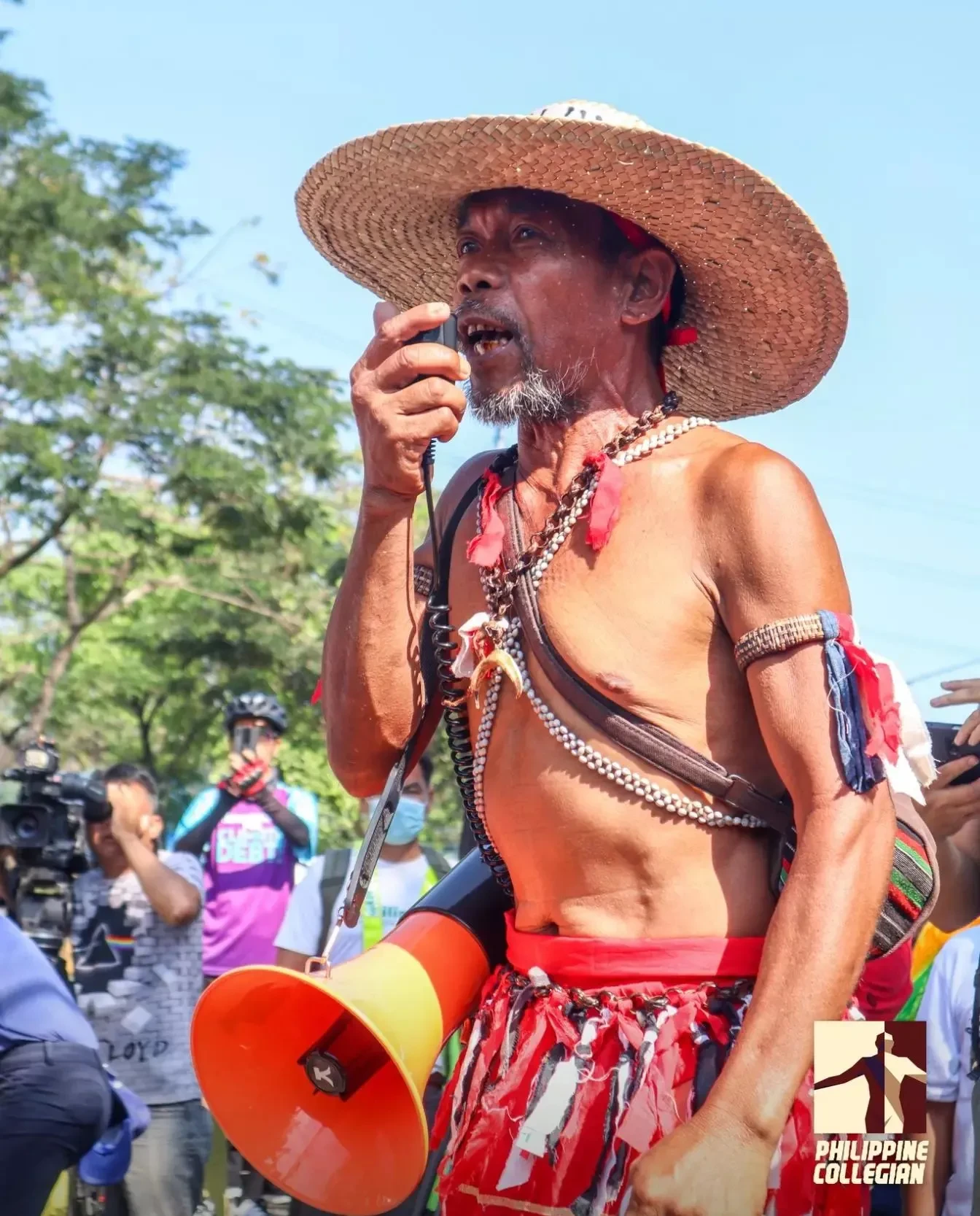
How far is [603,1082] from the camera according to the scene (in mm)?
2445

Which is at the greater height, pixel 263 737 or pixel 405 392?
pixel 405 392

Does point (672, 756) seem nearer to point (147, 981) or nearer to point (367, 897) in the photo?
point (367, 897)

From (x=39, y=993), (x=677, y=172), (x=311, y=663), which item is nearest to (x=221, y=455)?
(x=311, y=663)

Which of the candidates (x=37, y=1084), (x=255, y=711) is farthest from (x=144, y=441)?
(x=37, y=1084)

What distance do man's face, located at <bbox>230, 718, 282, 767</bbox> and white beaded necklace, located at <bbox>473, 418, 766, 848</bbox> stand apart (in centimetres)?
570

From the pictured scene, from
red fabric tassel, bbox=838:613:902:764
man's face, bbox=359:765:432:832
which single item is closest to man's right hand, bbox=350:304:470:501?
red fabric tassel, bbox=838:613:902:764

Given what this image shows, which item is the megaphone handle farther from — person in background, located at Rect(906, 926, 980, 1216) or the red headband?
person in background, located at Rect(906, 926, 980, 1216)

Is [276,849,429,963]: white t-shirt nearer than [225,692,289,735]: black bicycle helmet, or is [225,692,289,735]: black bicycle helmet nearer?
[276,849,429,963]: white t-shirt

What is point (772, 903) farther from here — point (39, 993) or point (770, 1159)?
point (39, 993)

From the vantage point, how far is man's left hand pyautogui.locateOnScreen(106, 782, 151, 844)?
728 centimetres

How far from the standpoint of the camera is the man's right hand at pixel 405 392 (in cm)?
250

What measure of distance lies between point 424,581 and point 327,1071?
3.13 feet

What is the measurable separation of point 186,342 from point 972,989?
49.5 feet

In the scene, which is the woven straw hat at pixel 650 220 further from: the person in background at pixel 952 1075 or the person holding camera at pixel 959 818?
the person in background at pixel 952 1075
